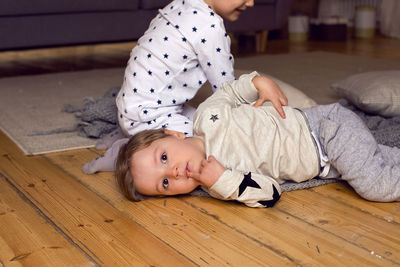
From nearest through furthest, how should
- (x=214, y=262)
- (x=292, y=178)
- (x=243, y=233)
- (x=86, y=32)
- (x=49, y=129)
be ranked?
(x=214, y=262) → (x=243, y=233) → (x=292, y=178) → (x=49, y=129) → (x=86, y=32)

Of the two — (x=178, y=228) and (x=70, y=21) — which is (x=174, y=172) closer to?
(x=178, y=228)

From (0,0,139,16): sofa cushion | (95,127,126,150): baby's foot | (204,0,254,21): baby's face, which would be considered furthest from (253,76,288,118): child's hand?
(0,0,139,16): sofa cushion

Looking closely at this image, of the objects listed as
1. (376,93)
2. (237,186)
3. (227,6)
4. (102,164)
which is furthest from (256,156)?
(376,93)

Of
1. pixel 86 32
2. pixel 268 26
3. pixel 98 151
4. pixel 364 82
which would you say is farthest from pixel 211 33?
pixel 268 26


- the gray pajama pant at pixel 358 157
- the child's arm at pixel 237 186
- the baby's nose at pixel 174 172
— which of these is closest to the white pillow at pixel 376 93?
the gray pajama pant at pixel 358 157

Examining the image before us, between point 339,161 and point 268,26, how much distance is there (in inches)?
93.7

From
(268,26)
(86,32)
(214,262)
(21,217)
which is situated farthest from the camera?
(268,26)

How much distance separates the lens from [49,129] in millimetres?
1799

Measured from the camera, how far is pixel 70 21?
2.82 metres

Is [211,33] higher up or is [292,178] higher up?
[211,33]

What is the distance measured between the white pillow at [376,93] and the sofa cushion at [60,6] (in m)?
1.47

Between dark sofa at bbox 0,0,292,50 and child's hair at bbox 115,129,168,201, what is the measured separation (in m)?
1.73

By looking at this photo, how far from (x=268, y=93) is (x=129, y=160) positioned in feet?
1.23

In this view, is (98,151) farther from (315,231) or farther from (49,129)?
(315,231)
